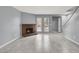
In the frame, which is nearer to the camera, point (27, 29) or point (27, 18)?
point (27, 29)

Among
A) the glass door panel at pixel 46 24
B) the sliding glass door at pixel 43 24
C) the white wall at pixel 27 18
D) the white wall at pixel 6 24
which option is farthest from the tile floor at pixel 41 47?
the glass door panel at pixel 46 24

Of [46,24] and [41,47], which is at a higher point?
[46,24]

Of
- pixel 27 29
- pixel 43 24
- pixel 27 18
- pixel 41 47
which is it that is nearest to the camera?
pixel 41 47

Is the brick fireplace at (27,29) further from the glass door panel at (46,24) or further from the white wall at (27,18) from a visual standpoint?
the glass door panel at (46,24)

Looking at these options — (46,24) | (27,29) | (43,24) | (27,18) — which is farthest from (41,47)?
(46,24)

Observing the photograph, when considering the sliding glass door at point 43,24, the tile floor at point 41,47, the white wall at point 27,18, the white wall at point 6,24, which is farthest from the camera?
the sliding glass door at point 43,24

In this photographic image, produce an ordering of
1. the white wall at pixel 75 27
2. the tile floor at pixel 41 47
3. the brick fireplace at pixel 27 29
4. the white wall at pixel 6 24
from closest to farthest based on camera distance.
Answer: the tile floor at pixel 41 47
the white wall at pixel 6 24
the white wall at pixel 75 27
the brick fireplace at pixel 27 29

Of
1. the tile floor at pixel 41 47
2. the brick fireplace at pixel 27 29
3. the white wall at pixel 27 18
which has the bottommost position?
the tile floor at pixel 41 47

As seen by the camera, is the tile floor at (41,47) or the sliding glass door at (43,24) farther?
the sliding glass door at (43,24)

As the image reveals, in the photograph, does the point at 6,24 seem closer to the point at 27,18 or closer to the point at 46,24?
the point at 27,18

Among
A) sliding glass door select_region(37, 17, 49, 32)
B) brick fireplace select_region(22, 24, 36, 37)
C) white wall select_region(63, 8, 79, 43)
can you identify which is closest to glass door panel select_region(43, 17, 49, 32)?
sliding glass door select_region(37, 17, 49, 32)
